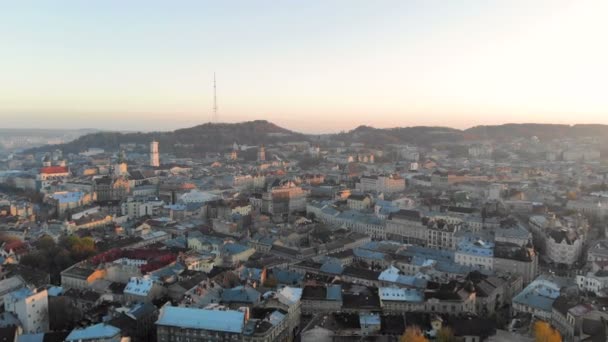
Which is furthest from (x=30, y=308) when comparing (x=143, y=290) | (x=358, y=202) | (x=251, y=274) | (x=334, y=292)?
(x=358, y=202)

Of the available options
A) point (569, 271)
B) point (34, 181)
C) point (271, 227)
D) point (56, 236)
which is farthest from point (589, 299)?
point (34, 181)

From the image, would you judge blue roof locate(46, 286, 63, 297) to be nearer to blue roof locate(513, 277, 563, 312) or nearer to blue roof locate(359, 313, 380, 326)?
blue roof locate(359, 313, 380, 326)

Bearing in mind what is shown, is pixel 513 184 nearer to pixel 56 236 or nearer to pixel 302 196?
pixel 302 196

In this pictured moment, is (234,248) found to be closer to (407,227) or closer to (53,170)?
(407,227)

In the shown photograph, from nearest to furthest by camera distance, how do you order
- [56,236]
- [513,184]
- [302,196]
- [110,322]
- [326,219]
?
[110,322] < [56,236] < [326,219] < [302,196] < [513,184]

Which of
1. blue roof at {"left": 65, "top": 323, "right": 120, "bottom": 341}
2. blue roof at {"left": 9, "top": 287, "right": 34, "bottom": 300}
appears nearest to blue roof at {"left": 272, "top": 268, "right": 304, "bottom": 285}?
blue roof at {"left": 65, "top": 323, "right": 120, "bottom": 341}

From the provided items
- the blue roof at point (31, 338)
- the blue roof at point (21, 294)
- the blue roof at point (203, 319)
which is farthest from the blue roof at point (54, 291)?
the blue roof at point (203, 319)
